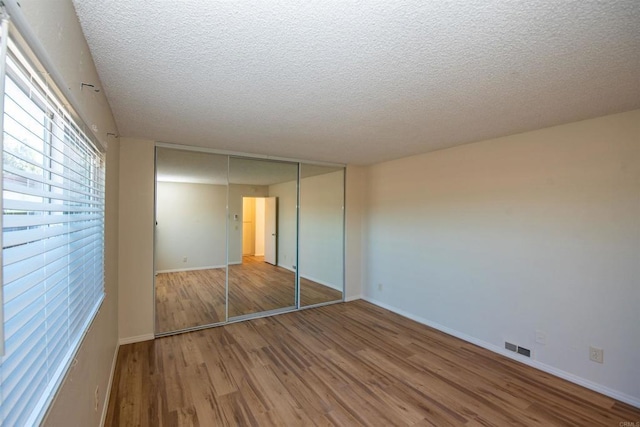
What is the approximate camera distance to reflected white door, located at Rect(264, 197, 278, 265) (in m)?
5.05

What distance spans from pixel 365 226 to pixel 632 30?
4.17 metres

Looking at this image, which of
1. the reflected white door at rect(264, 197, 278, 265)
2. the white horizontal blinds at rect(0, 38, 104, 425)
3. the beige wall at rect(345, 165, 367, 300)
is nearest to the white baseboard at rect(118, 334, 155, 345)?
the reflected white door at rect(264, 197, 278, 265)

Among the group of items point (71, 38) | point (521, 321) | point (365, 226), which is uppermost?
point (71, 38)

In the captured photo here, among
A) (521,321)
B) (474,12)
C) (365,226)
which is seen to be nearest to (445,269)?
(521,321)

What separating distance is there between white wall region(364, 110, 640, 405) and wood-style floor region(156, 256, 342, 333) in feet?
6.47

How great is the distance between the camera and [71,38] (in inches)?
50.0

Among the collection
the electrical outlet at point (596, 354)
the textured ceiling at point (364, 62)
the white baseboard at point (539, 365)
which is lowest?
the white baseboard at point (539, 365)

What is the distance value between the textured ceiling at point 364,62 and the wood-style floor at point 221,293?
2.13 m

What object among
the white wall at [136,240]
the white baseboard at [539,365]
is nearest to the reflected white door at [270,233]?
the white wall at [136,240]

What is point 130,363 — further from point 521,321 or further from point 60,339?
point 521,321

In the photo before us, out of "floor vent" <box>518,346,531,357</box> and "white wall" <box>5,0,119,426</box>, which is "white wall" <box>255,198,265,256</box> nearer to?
"white wall" <box>5,0,119,426</box>

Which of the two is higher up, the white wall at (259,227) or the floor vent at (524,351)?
the white wall at (259,227)

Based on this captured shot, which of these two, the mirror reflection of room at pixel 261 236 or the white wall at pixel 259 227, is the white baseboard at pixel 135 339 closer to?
the mirror reflection of room at pixel 261 236

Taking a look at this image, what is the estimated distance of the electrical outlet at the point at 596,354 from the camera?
2607 millimetres
